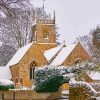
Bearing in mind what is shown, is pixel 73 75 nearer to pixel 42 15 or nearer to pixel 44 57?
pixel 44 57

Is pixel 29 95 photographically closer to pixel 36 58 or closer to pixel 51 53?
pixel 36 58

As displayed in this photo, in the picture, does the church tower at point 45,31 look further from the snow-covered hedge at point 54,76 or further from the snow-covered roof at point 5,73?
the snow-covered hedge at point 54,76

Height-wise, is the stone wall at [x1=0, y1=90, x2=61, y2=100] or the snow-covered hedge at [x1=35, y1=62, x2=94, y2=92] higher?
the snow-covered hedge at [x1=35, y1=62, x2=94, y2=92]

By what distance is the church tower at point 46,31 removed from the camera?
6400 cm

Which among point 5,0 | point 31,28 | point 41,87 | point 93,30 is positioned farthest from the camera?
point 93,30

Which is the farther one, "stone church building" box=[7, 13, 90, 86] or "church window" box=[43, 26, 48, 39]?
"church window" box=[43, 26, 48, 39]

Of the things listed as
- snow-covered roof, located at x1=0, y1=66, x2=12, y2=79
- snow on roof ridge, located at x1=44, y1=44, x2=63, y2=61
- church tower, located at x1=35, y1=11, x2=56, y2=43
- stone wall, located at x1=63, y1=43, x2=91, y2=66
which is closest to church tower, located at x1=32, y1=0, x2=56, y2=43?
church tower, located at x1=35, y1=11, x2=56, y2=43

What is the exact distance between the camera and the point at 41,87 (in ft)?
104

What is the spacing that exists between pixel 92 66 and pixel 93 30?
48986 mm

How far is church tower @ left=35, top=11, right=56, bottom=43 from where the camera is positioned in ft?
210

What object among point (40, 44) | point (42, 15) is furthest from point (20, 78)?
point (42, 15)

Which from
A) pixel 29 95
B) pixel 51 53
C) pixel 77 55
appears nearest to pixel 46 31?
pixel 51 53

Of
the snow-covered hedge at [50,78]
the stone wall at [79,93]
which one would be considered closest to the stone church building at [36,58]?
the snow-covered hedge at [50,78]

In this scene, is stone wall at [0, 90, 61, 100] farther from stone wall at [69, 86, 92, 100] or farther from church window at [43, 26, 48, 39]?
church window at [43, 26, 48, 39]
